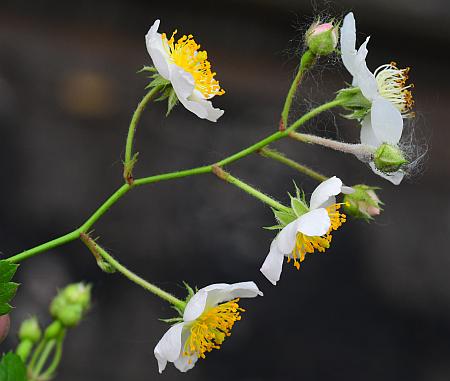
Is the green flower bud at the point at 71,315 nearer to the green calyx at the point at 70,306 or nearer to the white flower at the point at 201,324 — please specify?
the green calyx at the point at 70,306

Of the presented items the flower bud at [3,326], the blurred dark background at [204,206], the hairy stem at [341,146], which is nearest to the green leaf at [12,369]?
the flower bud at [3,326]

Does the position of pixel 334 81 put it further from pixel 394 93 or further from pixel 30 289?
pixel 394 93

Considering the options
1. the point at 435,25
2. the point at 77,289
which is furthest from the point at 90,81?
the point at 77,289

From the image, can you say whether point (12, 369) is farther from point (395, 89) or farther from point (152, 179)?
point (395, 89)

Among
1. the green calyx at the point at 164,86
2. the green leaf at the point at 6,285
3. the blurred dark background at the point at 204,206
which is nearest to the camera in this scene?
the green leaf at the point at 6,285

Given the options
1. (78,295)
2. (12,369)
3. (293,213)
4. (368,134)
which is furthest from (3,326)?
(368,134)

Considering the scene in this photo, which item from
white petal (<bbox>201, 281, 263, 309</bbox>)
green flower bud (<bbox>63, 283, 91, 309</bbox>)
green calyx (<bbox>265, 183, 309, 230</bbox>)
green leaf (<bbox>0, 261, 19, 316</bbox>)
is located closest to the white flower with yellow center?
green calyx (<bbox>265, 183, 309, 230</bbox>)
